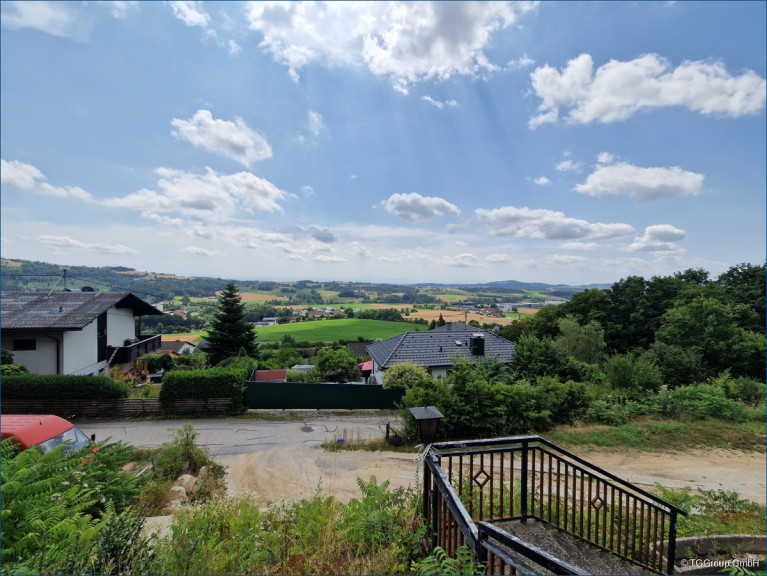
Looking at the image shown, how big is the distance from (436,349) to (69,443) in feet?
49.8

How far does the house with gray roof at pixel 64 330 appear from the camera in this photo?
45.6 feet

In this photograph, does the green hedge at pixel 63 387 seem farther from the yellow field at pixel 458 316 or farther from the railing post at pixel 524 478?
the yellow field at pixel 458 316

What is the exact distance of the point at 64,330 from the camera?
45.4ft

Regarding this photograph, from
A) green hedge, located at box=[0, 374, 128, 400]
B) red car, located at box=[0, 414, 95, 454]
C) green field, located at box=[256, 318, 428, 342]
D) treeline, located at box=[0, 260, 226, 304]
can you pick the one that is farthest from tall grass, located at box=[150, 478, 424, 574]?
green field, located at box=[256, 318, 428, 342]

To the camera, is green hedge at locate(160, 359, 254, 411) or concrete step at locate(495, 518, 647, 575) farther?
green hedge at locate(160, 359, 254, 411)

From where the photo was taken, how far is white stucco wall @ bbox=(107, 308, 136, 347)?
56.6 feet

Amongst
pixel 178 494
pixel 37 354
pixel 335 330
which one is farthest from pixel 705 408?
pixel 335 330

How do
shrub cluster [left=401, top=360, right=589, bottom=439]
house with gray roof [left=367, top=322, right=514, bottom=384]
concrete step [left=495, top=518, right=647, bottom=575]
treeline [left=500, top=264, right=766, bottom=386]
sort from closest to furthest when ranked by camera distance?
1. concrete step [left=495, top=518, right=647, bottom=575]
2. shrub cluster [left=401, top=360, right=589, bottom=439]
3. house with gray roof [left=367, top=322, right=514, bottom=384]
4. treeline [left=500, top=264, right=766, bottom=386]

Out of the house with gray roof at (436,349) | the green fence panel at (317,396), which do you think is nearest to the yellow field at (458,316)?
the house with gray roof at (436,349)

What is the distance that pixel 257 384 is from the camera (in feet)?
43.4

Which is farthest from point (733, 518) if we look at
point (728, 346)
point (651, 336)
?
point (651, 336)

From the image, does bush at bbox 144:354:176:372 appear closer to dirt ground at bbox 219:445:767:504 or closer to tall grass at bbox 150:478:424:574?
dirt ground at bbox 219:445:767:504

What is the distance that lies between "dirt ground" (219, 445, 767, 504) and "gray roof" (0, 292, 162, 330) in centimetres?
1144

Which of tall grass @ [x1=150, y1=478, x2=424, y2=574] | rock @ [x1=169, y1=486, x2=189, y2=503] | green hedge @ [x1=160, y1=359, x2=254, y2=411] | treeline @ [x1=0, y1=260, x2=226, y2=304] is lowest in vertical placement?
A: green hedge @ [x1=160, y1=359, x2=254, y2=411]
